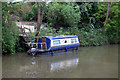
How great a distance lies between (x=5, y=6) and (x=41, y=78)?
5.85m

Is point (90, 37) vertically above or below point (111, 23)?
below

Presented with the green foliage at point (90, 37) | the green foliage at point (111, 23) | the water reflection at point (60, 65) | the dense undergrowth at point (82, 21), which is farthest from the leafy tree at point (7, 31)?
the green foliage at point (111, 23)

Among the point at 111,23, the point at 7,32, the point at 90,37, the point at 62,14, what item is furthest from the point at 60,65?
the point at 111,23

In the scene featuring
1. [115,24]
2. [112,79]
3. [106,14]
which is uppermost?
[106,14]

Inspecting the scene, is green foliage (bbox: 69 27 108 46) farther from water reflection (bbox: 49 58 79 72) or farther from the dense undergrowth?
water reflection (bbox: 49 58 79 72)

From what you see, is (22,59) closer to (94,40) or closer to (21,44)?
(21,44)

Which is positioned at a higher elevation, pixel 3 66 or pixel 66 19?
pixel 66 19

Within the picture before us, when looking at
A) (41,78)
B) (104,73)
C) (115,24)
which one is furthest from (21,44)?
(115,24)

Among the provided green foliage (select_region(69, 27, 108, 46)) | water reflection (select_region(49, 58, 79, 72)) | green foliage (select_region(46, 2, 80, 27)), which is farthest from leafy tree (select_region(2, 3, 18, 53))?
green foliage (select_region(69, 27, 108, 46))

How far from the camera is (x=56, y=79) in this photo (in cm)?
564

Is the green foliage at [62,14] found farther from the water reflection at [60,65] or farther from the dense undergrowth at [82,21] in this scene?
the water reflection at [60,65]

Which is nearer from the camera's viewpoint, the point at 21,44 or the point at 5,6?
the point at 5,6

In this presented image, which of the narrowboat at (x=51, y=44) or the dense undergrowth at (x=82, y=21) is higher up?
the dense undergrowth at (x=82, y=21)

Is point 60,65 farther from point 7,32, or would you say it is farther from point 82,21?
point 82,21
